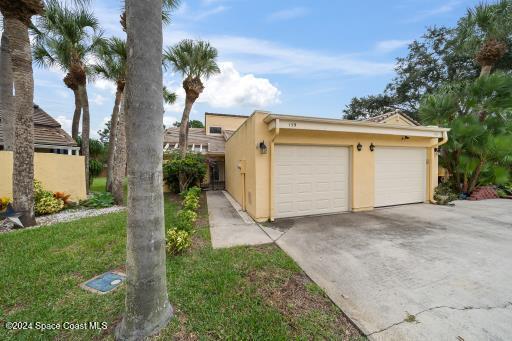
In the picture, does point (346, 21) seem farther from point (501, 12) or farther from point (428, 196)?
point (501, 12)

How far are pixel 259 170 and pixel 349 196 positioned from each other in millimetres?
3414

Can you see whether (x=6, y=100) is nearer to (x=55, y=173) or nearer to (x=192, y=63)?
(x=55, y=173)

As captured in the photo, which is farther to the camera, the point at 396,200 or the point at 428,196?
the point at 428,196

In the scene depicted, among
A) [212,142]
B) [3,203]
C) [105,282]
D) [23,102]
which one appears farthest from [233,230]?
[212,142]

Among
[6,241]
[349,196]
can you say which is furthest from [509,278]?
[6,241]

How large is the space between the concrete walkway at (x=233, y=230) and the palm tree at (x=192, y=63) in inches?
246

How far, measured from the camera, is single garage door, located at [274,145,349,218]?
6.25 meters

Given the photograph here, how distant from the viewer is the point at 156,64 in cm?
191

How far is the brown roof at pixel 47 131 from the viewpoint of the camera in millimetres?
9703

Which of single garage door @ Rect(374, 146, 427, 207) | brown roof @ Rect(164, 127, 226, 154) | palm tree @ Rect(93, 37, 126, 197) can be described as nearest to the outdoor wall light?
single garage door @ Rect(374, 146, 427, 207)

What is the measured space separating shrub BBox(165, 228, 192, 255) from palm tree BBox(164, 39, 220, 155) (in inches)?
336

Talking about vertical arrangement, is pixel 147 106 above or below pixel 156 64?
below

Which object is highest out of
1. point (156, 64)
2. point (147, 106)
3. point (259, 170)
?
point (156, 64)

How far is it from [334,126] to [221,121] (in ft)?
54.8
